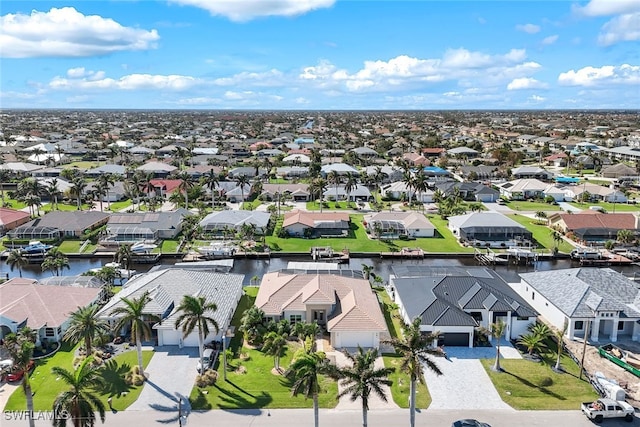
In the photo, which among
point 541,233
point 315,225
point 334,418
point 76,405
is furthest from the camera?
point 541,233

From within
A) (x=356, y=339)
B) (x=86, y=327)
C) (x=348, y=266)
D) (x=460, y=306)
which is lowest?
(x=348, y=266)

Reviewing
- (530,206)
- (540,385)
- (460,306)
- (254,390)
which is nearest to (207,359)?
(254,390)

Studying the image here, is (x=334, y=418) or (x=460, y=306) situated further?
(x=460, y=306)

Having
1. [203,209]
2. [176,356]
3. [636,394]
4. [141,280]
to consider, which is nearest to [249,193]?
[203,209]

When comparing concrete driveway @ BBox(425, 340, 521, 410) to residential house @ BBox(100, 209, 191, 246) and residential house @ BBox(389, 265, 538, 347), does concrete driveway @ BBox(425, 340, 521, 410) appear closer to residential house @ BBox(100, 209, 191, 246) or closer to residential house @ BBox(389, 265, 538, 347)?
residential house @ BBox(389, 265, 538, 347)

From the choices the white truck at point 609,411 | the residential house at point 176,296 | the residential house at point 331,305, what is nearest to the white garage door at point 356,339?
the residential house at point 331,305

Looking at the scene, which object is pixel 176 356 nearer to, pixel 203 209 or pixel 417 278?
pixel 417 278

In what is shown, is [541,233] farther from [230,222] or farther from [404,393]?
[404,393]
